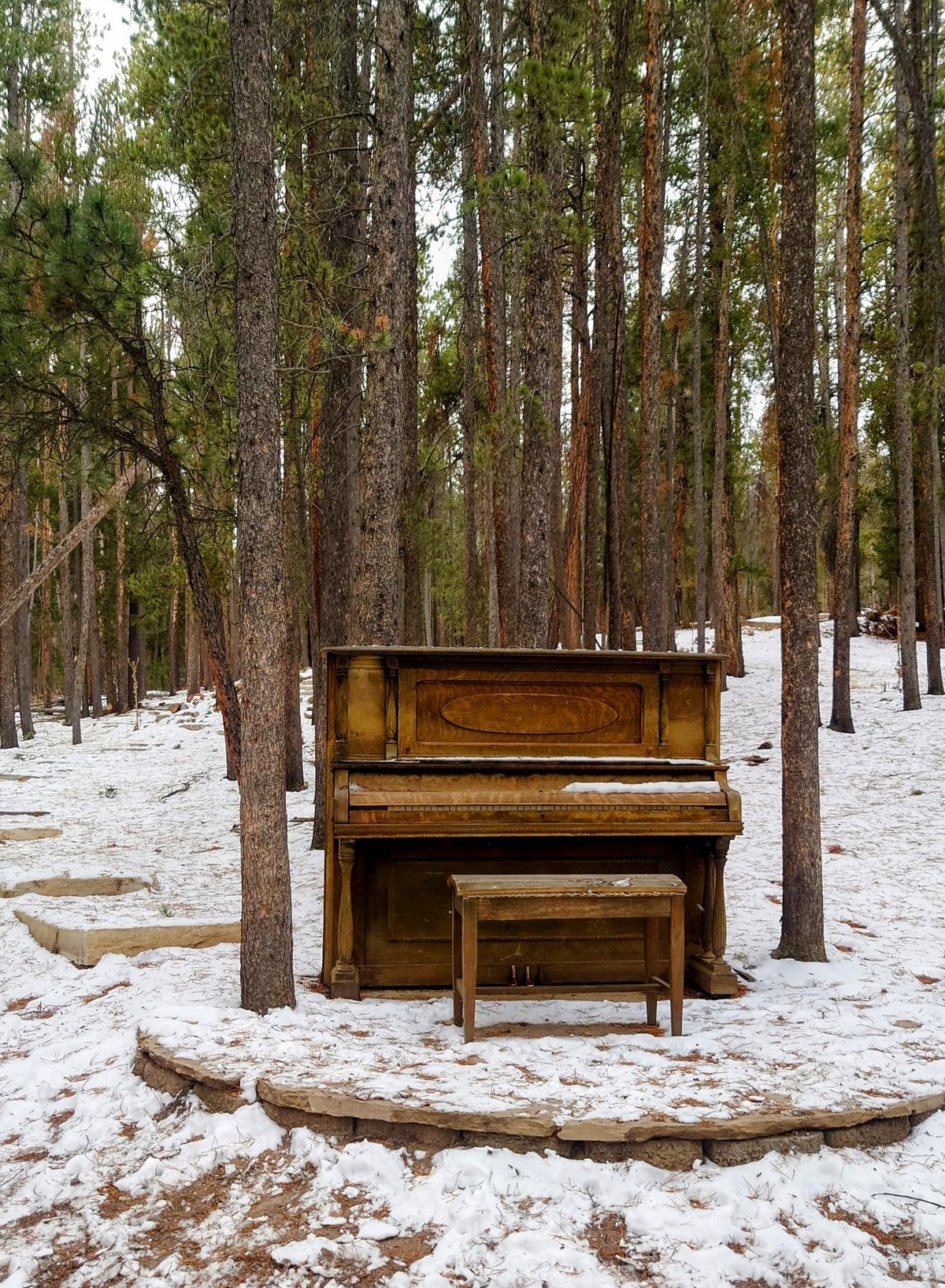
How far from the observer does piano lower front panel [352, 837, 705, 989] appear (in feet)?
19.4

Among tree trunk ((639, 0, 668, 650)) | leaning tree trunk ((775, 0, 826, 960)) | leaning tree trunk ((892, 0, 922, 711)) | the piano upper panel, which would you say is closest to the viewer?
the piano upper panel

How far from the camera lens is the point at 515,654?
5.92 meters

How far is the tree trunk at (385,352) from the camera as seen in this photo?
25.6 ft

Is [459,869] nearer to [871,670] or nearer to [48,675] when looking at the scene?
[871,670]

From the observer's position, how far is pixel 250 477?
17.5ft

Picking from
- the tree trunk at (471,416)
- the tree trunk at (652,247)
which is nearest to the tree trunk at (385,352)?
the tree trunk at (652,247)

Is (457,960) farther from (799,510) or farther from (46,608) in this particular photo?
(46,608)

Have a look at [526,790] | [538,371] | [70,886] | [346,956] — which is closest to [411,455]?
[538,371]

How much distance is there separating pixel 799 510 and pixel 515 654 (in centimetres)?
227

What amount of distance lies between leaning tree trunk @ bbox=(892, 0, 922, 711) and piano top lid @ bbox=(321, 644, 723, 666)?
9.90 meters

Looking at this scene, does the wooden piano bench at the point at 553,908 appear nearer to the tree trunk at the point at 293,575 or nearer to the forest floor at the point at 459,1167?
→ the forest floor at the point at 459,1167

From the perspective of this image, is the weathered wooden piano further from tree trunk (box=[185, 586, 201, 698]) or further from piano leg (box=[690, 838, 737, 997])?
tree trunk (box=[185, 586, 201, 698])

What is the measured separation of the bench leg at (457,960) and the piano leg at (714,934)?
5.45ft

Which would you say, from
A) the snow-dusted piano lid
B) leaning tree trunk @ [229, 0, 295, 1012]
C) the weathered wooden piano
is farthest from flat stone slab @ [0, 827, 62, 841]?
the snow-dusted piano lid
